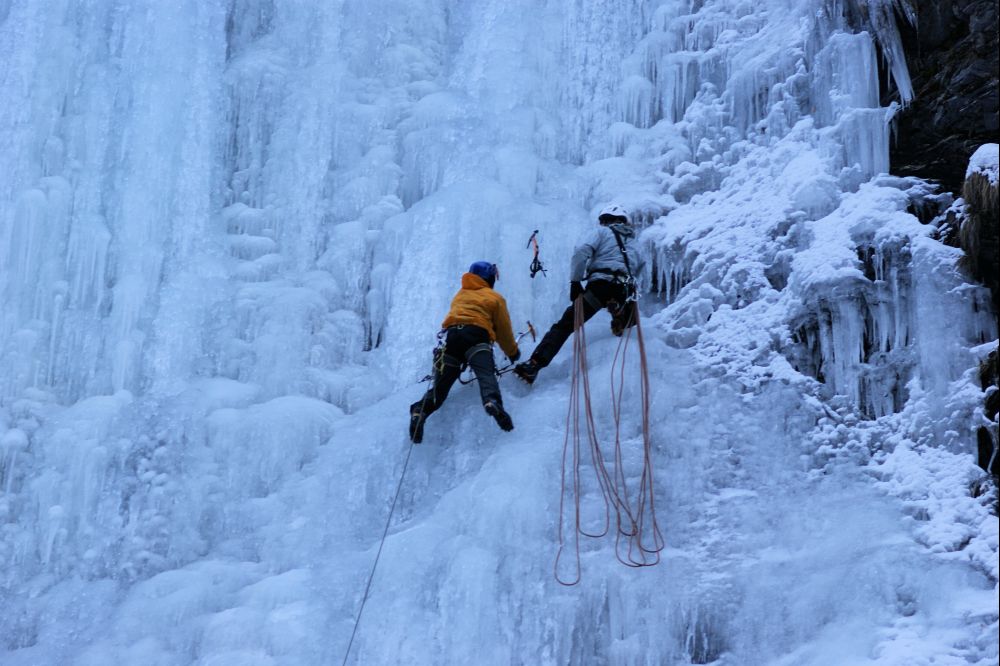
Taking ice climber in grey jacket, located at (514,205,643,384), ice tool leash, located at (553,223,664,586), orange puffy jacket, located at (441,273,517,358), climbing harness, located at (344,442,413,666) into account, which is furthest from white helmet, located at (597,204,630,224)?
climbing harness, located at (344,442,413,666)

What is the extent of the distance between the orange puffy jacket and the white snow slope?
1.27 ft

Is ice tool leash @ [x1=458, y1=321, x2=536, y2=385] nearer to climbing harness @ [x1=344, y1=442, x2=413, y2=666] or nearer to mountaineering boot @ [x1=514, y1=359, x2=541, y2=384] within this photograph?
mountaineering boot @ [x1=514, y1=359, x2=541, y2=384]

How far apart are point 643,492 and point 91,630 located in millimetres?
3478

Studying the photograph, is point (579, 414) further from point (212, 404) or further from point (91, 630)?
point (91, 630)

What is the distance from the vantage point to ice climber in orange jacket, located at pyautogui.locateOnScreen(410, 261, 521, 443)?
6.66m

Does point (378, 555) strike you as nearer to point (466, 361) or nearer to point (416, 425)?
point (416, 425)

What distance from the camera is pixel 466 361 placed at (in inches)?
269

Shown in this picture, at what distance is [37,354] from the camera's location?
846cm

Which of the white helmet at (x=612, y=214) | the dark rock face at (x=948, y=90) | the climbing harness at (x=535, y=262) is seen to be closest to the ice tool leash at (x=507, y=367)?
the climbing harness at (x=535, y=262)

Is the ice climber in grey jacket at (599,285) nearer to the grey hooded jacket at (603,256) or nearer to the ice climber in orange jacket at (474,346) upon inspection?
the grey hooded jacket at (603,256)

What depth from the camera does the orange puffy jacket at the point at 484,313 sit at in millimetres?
6840

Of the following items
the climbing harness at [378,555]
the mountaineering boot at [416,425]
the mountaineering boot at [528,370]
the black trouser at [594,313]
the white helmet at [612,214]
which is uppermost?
the white helmet at [612,214]

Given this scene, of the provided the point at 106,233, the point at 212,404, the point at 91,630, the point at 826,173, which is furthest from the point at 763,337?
the point at 106,233

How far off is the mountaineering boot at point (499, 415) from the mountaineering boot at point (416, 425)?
18.6 inches
